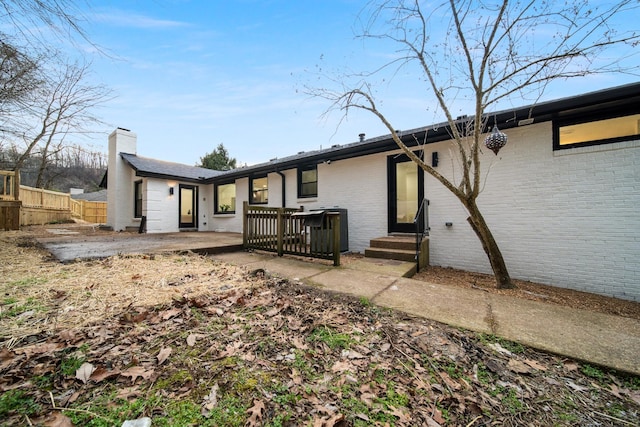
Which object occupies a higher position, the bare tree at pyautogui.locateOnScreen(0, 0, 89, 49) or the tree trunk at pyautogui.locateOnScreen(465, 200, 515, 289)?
the bare tree at pyautogui.locateOnScreen(0, 0, 89, 49)

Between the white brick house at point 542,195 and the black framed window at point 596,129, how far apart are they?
1 centimetres

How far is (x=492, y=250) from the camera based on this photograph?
4.14 m

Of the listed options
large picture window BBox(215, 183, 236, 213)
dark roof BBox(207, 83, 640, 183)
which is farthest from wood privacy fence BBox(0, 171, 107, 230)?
dark roof BBox(207, 83, 640, 183)

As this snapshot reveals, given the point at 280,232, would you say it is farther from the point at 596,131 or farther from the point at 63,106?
the point at 63,106

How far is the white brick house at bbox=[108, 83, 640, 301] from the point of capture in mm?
3939

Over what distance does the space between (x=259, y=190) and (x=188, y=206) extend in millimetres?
4349

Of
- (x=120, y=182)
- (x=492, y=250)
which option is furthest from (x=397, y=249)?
(x=120, y=182)

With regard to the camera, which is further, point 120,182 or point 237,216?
point 120,182

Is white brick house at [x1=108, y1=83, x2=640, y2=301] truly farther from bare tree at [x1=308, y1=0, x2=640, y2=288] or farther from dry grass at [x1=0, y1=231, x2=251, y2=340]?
dry grass at [x1=0, y1=231, x2=251, y2=340]

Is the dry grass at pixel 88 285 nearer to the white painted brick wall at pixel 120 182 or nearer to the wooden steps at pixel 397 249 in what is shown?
the wooden steps at pixel 397 249

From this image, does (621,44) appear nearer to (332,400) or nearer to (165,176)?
(332,400)

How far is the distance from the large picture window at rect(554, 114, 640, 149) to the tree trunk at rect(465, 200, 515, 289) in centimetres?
216

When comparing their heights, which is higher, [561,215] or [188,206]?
[188,206]

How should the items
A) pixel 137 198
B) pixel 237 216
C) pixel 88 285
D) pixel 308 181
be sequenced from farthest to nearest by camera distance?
pixel 137 198 < pixel 237 216 < pixel 308 181 < pixel 88 285
